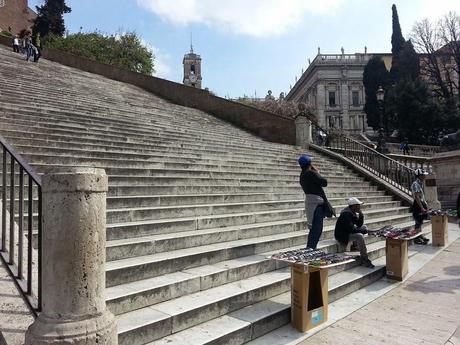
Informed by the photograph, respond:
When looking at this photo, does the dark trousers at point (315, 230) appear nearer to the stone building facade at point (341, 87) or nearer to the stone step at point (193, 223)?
the stone step at point (193, 223)

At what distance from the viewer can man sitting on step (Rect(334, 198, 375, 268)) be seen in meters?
6.84

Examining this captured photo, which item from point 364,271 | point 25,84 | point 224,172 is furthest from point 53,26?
point 364,271

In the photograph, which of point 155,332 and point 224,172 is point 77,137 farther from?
point 155,332

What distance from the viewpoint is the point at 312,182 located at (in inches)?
246

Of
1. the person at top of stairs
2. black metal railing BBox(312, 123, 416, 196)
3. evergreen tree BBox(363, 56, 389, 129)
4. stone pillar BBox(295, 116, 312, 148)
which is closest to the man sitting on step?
the person at top of stairs

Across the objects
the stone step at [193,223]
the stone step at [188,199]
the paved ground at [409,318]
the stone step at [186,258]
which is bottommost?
the paved ground at [409,318]

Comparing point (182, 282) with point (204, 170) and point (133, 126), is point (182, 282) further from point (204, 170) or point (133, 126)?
point (133, 126)

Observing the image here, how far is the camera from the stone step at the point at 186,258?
14.3 feet

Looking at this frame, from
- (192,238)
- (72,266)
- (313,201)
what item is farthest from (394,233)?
(72,266)

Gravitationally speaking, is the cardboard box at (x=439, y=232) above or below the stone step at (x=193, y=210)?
below

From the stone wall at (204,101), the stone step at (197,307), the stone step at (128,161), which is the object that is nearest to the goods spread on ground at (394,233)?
the stone step at (197,307)

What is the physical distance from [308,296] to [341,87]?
2873 inches

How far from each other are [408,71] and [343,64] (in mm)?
30473

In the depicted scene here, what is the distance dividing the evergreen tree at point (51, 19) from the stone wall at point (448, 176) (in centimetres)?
4294
